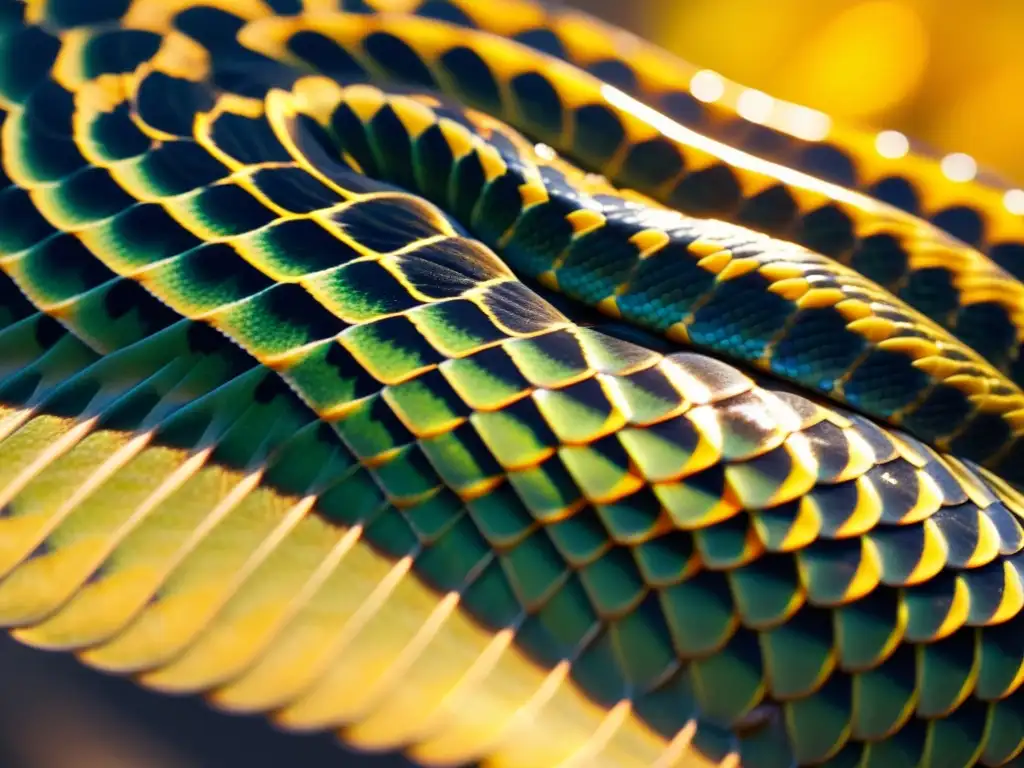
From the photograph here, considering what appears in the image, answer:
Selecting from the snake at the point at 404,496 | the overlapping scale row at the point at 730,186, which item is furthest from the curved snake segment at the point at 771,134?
the snake at the point at 404,496

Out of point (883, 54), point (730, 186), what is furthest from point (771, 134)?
point (883, 54)

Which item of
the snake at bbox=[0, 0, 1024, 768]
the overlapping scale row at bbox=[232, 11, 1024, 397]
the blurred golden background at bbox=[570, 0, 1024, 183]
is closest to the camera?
the snake at bbox=[0, 0, 1024, 768]

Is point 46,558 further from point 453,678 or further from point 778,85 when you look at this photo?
point 778,85

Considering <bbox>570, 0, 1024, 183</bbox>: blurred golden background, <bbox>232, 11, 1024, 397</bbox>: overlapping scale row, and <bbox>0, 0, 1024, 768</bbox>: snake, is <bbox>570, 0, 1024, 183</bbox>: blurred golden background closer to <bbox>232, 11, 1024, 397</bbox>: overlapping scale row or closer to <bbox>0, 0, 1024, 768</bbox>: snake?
<bbox>232, 11, 1024, 397</bbox>: overlapping scale row

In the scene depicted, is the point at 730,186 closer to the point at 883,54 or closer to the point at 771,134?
the point at 771,134

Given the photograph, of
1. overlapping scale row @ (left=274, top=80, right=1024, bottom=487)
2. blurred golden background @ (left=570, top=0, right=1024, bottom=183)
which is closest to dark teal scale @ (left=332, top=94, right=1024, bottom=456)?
overlapping scale row @ (left=274, top=80, right=1024, bottom=487)
